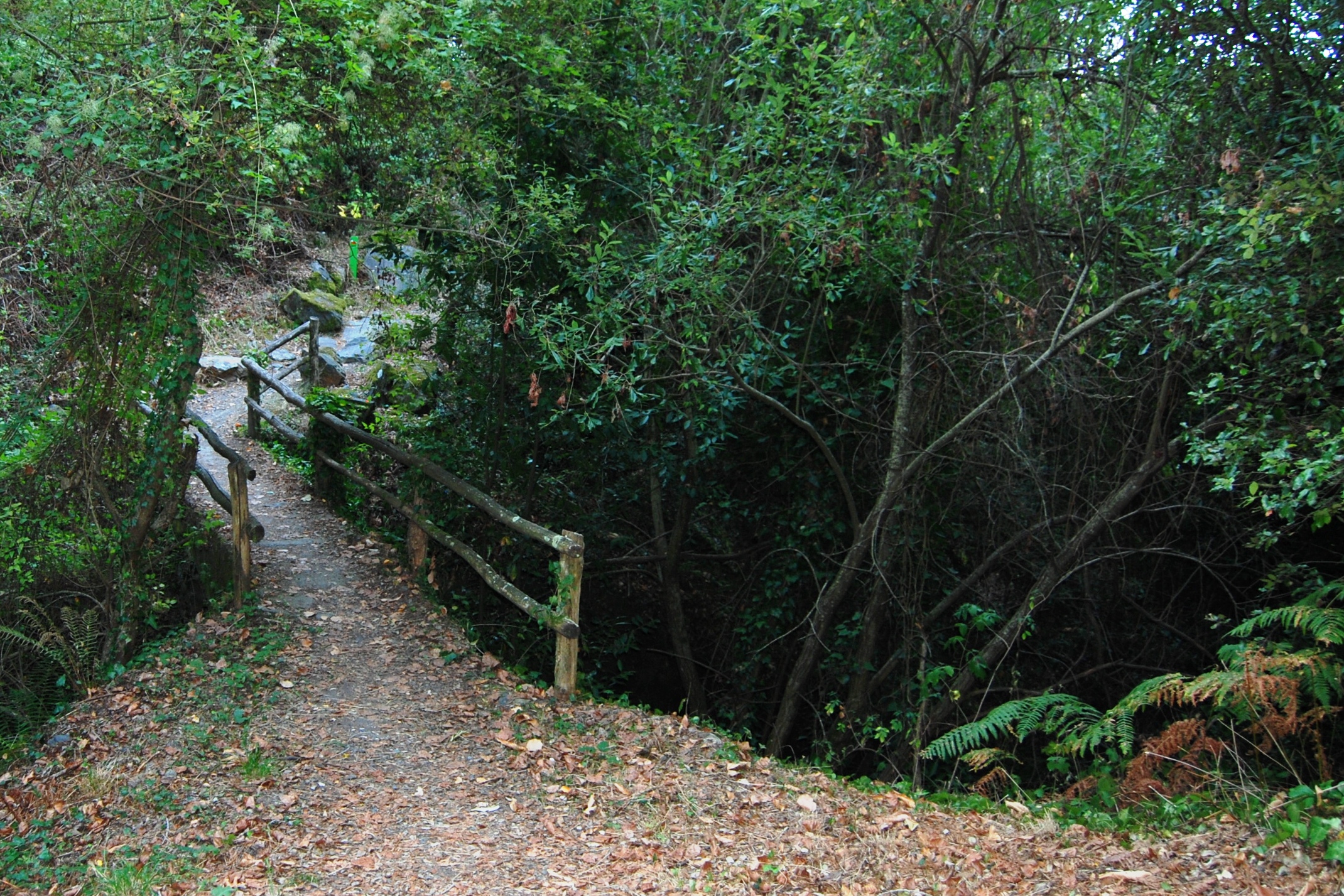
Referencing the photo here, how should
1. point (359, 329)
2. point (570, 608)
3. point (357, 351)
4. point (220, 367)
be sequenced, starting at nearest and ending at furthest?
point (570, 608) → point (220, 367) → point (357, 351) → point (359, 329)

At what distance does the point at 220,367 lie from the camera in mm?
15742

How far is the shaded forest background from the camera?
5398mm

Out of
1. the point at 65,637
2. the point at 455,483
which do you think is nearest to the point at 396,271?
the point at 455,483

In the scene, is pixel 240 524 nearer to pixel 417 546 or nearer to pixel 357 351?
pixel 417 546

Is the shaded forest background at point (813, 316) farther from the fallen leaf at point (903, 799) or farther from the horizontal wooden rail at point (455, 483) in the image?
the fallen leaf at point (903, 799)

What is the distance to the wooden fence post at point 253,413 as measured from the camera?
12.1 m

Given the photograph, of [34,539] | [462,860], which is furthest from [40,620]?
[462,860]

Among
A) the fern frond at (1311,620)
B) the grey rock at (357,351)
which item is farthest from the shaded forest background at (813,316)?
the grey rock at (357,351)

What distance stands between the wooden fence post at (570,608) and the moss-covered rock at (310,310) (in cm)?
1346

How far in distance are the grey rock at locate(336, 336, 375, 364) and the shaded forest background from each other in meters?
8.20

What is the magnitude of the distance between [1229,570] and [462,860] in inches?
240

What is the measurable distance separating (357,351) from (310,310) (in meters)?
2.09

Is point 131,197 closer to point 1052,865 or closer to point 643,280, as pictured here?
point 643,280

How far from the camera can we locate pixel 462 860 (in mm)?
4496
